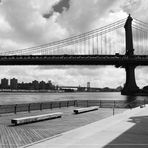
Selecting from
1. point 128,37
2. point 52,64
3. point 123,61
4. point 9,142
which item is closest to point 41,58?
point 52,64

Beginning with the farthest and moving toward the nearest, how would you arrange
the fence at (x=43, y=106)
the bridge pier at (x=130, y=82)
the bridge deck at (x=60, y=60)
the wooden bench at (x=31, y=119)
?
the bridge pier at (x=130, y=82) < the bridge deck at (x=60, y=60) < the fence at (x=43, y=106) < the wooden bench at (x=31, y=119)

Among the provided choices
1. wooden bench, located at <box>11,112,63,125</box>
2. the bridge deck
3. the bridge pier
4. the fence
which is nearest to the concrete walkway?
wooden bench, located at <box>11,112,63,125</box>

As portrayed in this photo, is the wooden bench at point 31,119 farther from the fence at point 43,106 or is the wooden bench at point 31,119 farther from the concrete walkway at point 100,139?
the fence at point 43,106

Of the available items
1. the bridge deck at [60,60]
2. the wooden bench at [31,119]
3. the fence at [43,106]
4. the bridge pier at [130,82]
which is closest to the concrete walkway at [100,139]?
the wooden bench at [31,119]

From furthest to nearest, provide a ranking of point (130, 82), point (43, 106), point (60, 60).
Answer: point (130, 82)
point (60, 60)
point (43, 106)

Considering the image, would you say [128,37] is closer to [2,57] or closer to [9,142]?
[2,57]

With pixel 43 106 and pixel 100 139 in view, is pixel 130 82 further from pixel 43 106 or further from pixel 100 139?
pixel 100 139

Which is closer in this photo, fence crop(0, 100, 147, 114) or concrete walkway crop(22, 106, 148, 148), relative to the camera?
concrete walkway crop(22, 106, 148, 148)

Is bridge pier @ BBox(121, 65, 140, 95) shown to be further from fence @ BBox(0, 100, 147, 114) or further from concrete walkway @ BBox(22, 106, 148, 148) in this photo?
concrete walkway @ BBox(22, 106, 148, 148)

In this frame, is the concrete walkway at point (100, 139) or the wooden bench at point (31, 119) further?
the wooden bench at point (31, 119)

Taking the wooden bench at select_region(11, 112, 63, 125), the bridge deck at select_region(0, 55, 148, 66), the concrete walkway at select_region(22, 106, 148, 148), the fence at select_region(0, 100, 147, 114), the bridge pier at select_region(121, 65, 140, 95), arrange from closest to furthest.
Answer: the concrete walkway at select_region(22, 106, 148, 148) → the wooden bench at select_region(11, 112, 63, 125) → the fence at select_region(0, 100, 147, 114) → the bridge deck at select_region(0, 55, 148, 66) → the bridge pier at select_region(121, 65, 140, 95)

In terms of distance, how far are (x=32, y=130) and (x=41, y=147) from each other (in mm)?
4072

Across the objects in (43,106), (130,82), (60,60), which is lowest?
(43,106)

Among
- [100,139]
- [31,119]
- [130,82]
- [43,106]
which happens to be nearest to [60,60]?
[130,82]
